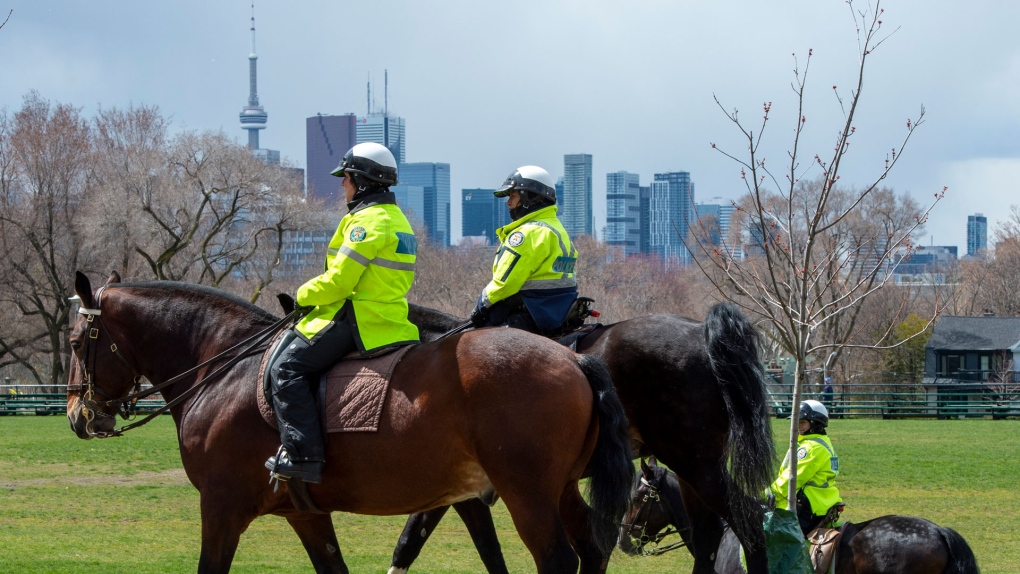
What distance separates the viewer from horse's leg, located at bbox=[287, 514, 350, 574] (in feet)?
21.5

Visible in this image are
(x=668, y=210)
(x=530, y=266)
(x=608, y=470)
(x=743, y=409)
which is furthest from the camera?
(x=668, y=210)

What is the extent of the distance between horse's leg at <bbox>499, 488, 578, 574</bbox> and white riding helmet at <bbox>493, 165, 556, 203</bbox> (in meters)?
2.65

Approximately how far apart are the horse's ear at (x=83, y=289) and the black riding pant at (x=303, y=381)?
4.44ft

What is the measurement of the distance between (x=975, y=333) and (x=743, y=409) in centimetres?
5147

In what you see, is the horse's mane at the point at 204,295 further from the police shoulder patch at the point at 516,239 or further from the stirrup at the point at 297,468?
the police shoulder patch at the point at 516,239

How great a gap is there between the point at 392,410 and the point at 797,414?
3.35 m

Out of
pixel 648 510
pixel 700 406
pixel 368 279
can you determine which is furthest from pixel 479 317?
pixel 648 510

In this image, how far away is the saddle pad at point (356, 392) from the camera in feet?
18.7

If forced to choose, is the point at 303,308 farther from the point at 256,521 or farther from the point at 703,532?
the point at 256,521

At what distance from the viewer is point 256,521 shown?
14.0 meters

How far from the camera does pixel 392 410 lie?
18.6 feet

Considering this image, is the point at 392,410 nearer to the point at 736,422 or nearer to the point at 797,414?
the point at 736,422

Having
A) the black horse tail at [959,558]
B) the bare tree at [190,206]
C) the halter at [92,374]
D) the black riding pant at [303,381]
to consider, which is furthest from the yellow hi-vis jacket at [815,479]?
the bare tree at [190,206]

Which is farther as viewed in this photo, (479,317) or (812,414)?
(812,414)
